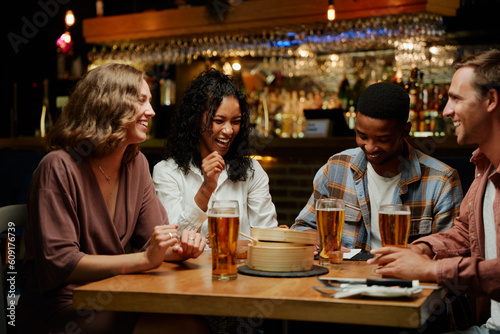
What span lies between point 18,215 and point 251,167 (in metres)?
1.07

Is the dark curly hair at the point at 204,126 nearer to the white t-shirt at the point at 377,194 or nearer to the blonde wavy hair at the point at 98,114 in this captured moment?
the white t-shirt at the point at 377,194

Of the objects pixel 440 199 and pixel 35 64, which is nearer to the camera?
pixel 440 199

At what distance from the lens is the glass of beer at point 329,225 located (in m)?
1.82

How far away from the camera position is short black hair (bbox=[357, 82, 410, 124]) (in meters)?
2.34

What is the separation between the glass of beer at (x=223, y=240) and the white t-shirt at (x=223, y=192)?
3.58 ft

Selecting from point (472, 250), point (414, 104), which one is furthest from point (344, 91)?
point (472, 250)

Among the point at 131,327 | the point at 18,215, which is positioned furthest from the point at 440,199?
the point at 18,215

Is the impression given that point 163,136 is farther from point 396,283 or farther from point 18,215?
point 396,283

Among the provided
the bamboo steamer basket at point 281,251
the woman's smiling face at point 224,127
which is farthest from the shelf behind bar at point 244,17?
the bamboo steamer basket at point 281,251

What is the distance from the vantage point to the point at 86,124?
208 centimetres

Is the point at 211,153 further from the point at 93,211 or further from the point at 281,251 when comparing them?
the point at 281,251

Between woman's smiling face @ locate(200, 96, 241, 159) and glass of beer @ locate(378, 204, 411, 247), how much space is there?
1.19 metres

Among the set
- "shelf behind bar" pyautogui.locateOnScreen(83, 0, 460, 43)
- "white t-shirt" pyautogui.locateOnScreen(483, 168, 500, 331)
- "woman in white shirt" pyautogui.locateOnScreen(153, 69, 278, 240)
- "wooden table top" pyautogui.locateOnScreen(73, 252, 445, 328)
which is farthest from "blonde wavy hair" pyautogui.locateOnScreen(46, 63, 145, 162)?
"shelf behind bar" pyautogui.locateOnScreen(83, 0, 460, 43)

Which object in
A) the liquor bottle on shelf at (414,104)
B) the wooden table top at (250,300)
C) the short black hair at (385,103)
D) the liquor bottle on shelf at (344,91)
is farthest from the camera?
the liquor bottle on shelf at (344,91)
